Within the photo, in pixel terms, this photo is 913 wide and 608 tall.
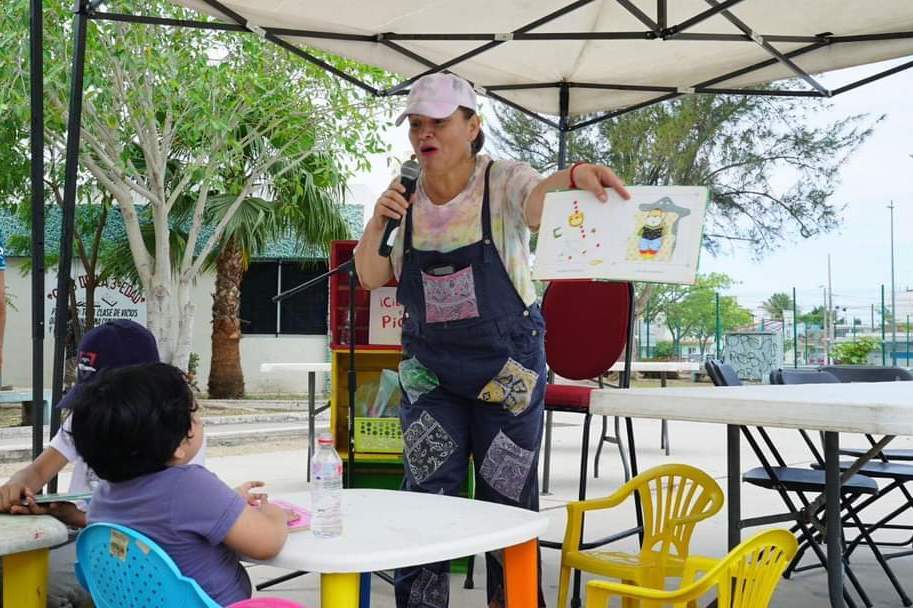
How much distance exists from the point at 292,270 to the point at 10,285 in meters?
5.52

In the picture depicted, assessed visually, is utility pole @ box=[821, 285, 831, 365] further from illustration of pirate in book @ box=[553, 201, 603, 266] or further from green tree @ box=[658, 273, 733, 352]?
illustration of pirate in book @ box=[553, 201, 603, 266]

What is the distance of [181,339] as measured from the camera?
15.7m

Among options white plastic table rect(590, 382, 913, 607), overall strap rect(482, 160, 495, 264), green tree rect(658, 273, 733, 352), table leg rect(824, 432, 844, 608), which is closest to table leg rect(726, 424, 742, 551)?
white plastic table rect(590, 382, 913, 607)

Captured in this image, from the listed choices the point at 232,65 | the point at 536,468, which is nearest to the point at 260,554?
the point at 536,468

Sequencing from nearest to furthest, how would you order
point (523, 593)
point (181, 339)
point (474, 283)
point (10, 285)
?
point (523, 593) → point (474, 283) → point (181, 339) → point (10, 285)

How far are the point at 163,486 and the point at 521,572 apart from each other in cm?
73

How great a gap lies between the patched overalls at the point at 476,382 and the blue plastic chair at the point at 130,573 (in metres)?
1.01

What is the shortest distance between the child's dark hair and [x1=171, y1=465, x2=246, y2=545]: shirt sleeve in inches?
3.3

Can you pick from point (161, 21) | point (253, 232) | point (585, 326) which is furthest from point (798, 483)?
point (253, 232)

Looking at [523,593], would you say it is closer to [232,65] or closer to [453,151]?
[453,151]

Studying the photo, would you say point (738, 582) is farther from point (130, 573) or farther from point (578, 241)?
point (130, 573)

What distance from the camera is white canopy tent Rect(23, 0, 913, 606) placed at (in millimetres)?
4605

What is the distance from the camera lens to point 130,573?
1.66 meters

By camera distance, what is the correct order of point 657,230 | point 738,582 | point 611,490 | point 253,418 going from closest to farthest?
point 738,582 → point 657,230 → point 611,490 → point 253,418
